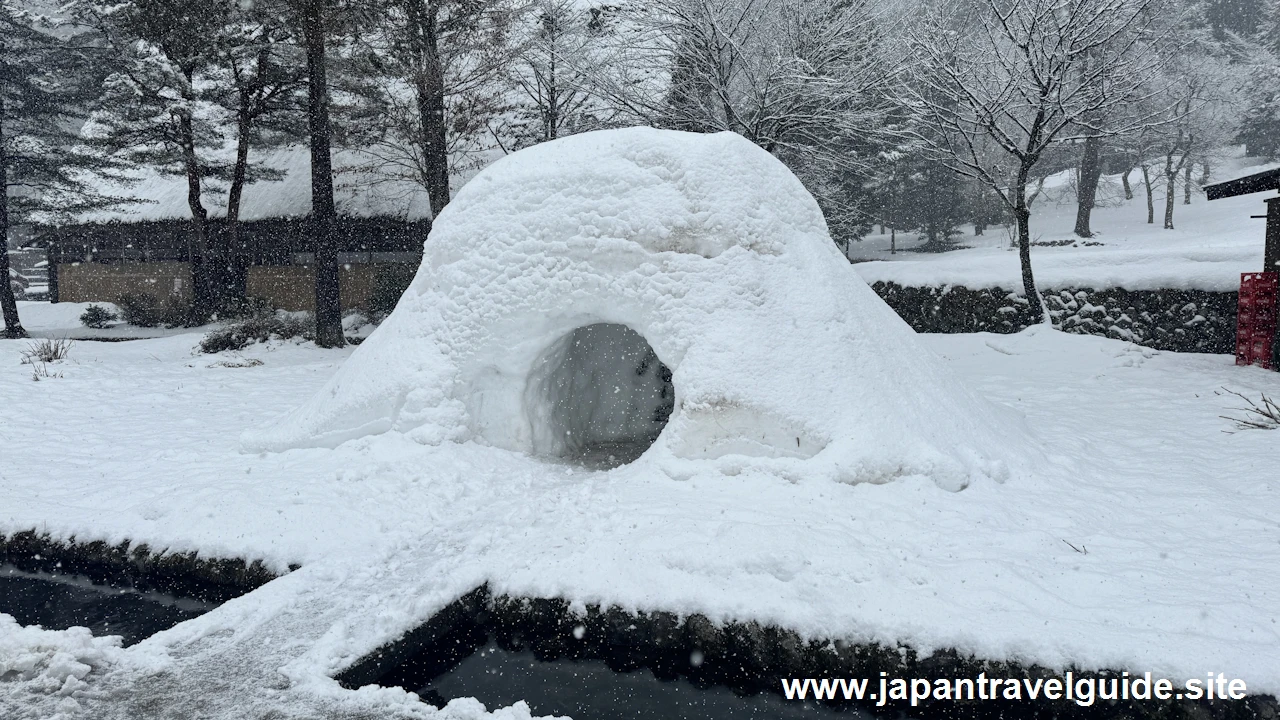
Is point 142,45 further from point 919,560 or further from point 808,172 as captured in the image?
point 919,560

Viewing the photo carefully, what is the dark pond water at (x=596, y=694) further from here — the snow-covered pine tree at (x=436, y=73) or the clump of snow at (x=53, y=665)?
the snow-covered pine tree at (x=436, y=73)

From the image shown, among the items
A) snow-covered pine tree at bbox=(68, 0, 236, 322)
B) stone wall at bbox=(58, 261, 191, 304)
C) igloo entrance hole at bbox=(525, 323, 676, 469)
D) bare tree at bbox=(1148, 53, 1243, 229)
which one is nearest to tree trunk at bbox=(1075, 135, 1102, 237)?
bare tree at bbox=(1148, 53, 1243, 229)

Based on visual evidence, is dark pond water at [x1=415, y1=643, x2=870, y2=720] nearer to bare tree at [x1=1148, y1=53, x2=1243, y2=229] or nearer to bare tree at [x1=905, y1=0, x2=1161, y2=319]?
bare tree at [x1=905, y1=0, x2=1161, y2=319]

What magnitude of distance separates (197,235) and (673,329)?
54.5 ft

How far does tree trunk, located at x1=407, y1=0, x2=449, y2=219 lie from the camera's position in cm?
1462

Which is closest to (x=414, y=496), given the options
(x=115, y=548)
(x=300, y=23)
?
(x=115, y=548)

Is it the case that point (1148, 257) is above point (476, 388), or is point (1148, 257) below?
above

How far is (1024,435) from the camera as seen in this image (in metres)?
7.30

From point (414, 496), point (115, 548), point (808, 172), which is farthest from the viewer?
point (808, 172)

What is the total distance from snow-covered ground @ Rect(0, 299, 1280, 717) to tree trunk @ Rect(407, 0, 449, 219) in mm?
7796

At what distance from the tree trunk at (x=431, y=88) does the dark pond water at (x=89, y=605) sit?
10.5 metres

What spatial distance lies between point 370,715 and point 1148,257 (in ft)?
60.2

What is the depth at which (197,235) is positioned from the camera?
18.4m

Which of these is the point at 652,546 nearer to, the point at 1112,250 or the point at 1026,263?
the point at 1026,263
